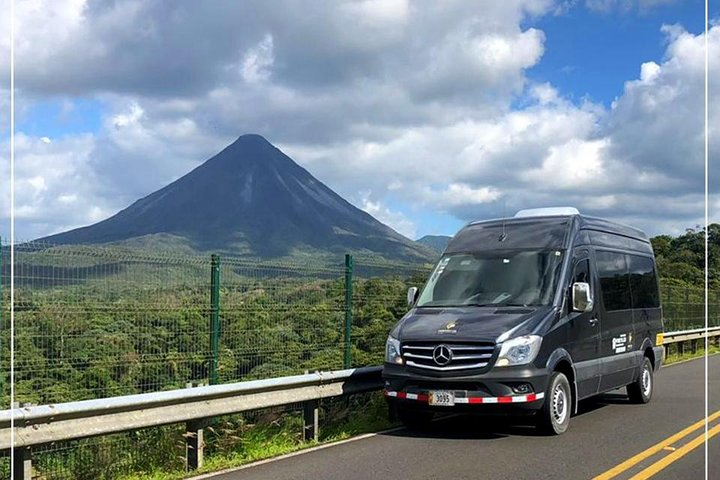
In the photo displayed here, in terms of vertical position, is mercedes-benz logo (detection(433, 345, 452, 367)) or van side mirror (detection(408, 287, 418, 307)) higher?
van side mirror (detection(408, 287, 418, 307))

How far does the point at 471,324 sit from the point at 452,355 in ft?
1.53

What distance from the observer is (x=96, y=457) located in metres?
8.02

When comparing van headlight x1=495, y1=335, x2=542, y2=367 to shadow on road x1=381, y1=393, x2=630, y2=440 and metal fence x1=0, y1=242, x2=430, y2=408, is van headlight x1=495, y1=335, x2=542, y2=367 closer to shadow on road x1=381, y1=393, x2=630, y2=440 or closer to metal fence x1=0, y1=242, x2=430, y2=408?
shadow on road x1=381, y1=393, x2=630, y2=440

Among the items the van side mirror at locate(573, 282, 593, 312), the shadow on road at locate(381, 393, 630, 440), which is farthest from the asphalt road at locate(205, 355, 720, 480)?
the van side mirror at locate(573, 282, 593, 312)

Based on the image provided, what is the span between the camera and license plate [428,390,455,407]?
29.7 ft

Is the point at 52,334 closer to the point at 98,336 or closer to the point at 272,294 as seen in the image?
the point at 98,336

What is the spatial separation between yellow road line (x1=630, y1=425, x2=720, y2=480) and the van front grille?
2.09 metres

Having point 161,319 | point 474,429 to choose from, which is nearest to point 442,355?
point 474,429

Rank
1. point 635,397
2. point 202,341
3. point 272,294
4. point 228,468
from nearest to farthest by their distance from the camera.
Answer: point 228,468 < point 202,341 < point 272,294 < point 635,397

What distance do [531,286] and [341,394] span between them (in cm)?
278

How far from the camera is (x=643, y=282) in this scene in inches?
518

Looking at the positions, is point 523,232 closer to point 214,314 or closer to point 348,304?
point 348,304

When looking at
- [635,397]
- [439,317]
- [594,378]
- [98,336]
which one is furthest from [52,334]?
[635,397]

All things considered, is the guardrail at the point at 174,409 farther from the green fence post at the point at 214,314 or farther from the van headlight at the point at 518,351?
the van headlight at the point at 518,351
